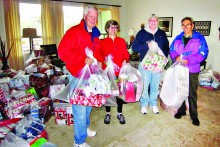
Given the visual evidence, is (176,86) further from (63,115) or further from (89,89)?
(63,115)

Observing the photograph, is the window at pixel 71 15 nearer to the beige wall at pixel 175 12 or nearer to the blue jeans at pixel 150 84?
the beige wall at pixel 175 12

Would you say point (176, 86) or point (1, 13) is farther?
point (1, 13)

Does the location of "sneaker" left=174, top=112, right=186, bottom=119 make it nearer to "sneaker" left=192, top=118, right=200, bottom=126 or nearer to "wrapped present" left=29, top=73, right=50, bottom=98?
"sneaker" left=192, top=118, right=200, bottom=126

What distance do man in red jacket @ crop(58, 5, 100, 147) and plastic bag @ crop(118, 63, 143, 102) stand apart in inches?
19.7

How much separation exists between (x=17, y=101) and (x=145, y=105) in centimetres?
171

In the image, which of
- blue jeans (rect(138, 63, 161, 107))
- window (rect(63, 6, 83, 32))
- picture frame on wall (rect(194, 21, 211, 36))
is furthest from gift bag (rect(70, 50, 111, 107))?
window (rect(63, 6, 83, 32))

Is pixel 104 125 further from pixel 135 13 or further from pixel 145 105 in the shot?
pixel 135 13

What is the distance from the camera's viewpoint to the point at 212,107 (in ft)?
9.37

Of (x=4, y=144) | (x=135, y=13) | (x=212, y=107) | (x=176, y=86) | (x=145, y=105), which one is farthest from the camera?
(x=135, y=13)

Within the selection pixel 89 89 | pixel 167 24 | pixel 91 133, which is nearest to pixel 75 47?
pixel 89 89

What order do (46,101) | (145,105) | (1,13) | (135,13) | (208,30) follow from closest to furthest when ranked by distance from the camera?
(46,101)
(145,105)
(1,13)
(208,30)
(135,13)

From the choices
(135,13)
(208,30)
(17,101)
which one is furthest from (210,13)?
(17,101)

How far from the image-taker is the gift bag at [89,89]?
5.13ft

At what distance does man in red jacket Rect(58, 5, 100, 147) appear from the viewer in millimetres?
1552
